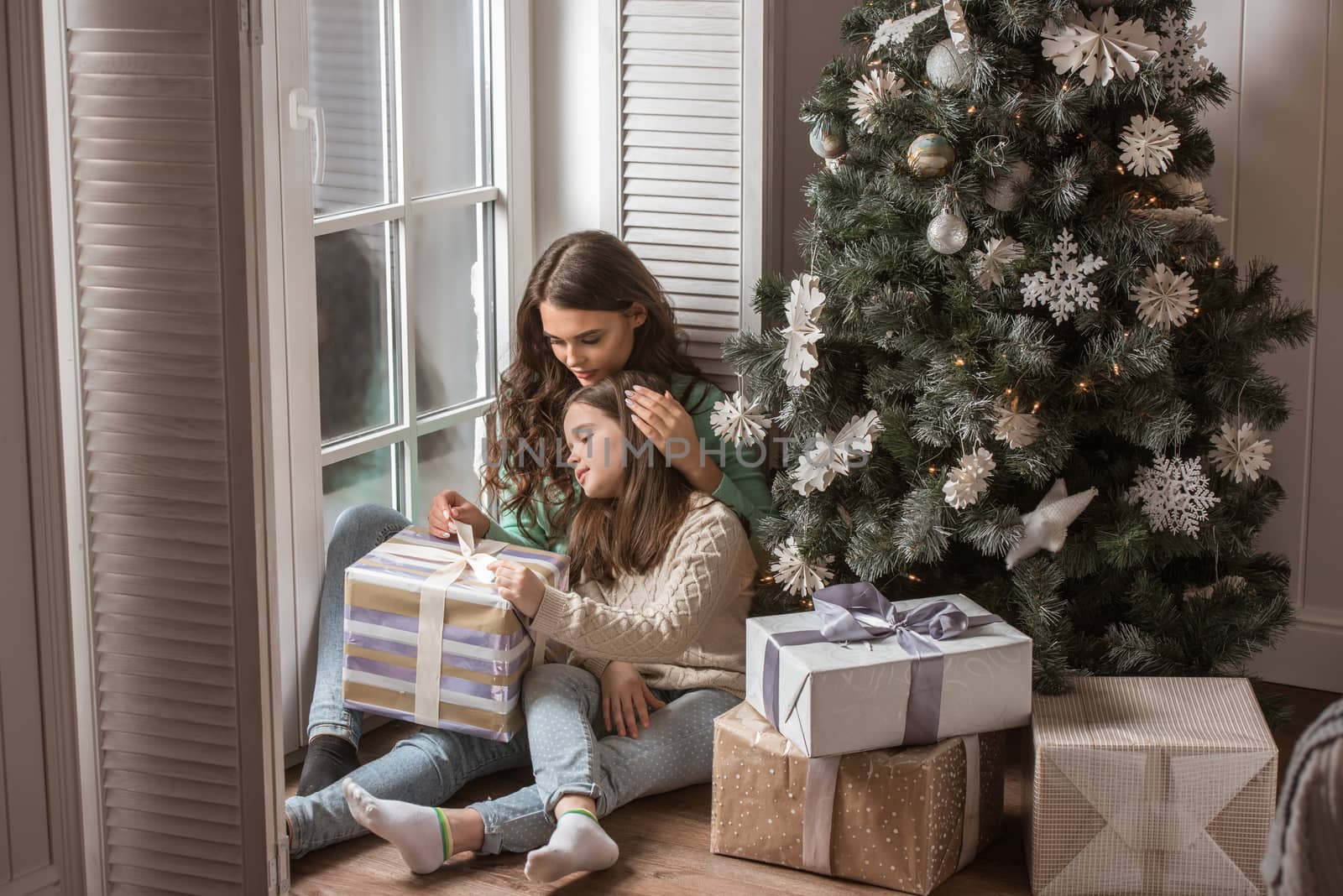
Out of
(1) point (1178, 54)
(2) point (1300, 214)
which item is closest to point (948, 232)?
(1) point (1178, 54)

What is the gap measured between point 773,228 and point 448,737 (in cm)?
110

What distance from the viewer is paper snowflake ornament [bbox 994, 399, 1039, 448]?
205 cm

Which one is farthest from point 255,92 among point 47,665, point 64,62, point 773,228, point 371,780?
point 773,228

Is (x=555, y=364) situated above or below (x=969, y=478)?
above

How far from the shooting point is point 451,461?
2717mm

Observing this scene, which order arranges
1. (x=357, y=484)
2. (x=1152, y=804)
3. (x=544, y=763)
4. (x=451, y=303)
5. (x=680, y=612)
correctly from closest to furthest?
(x=1152, y=804)
(x=544, y=763)
(x=680, y=612)
(x=357, y=484)
(x=451, y=303)

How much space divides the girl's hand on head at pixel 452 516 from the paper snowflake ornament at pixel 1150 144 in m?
1.18

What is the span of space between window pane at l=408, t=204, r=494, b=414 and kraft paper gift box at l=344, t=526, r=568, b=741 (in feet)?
1.53

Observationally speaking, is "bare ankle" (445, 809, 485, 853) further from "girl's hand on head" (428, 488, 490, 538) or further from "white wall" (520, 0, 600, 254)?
"white wall" (520, 0, 600, 254)

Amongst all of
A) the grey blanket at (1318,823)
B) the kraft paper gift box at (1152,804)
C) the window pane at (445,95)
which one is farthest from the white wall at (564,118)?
the grey blanket at (1318,823)

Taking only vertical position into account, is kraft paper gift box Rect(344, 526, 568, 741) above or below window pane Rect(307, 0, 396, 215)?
below

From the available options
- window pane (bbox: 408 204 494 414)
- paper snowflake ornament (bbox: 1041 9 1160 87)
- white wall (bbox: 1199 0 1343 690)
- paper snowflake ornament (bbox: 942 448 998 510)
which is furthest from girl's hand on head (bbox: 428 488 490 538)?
white wall (bbox: 1199 0 1343 690)

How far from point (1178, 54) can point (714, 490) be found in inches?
38.7

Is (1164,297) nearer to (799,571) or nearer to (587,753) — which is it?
(799,571)
